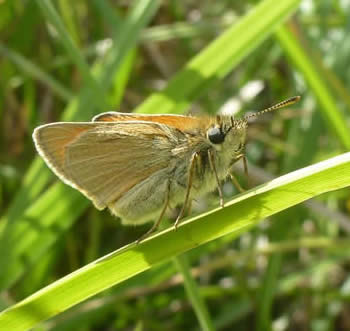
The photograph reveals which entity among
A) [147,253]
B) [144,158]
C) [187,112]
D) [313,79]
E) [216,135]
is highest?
[187,112]

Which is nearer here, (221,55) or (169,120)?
(169,120)

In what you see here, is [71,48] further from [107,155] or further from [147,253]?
[147,253]

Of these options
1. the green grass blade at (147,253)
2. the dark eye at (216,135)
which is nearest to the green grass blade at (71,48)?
the dark eye at (216,135)

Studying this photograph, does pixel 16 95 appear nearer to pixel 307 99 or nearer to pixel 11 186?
pixel 11 186

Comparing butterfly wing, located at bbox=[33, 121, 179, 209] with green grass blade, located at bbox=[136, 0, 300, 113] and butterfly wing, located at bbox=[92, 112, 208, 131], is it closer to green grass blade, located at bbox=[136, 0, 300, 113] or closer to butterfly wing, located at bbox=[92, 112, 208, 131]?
butterfly wing, located at bbox=[92, 112, 208, 131]

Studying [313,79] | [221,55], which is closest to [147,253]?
[221,55]

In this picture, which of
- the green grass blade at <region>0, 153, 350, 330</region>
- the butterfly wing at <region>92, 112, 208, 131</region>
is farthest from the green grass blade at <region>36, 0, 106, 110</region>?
the green grass blade at <region>0, 153, 350, 330</region>
